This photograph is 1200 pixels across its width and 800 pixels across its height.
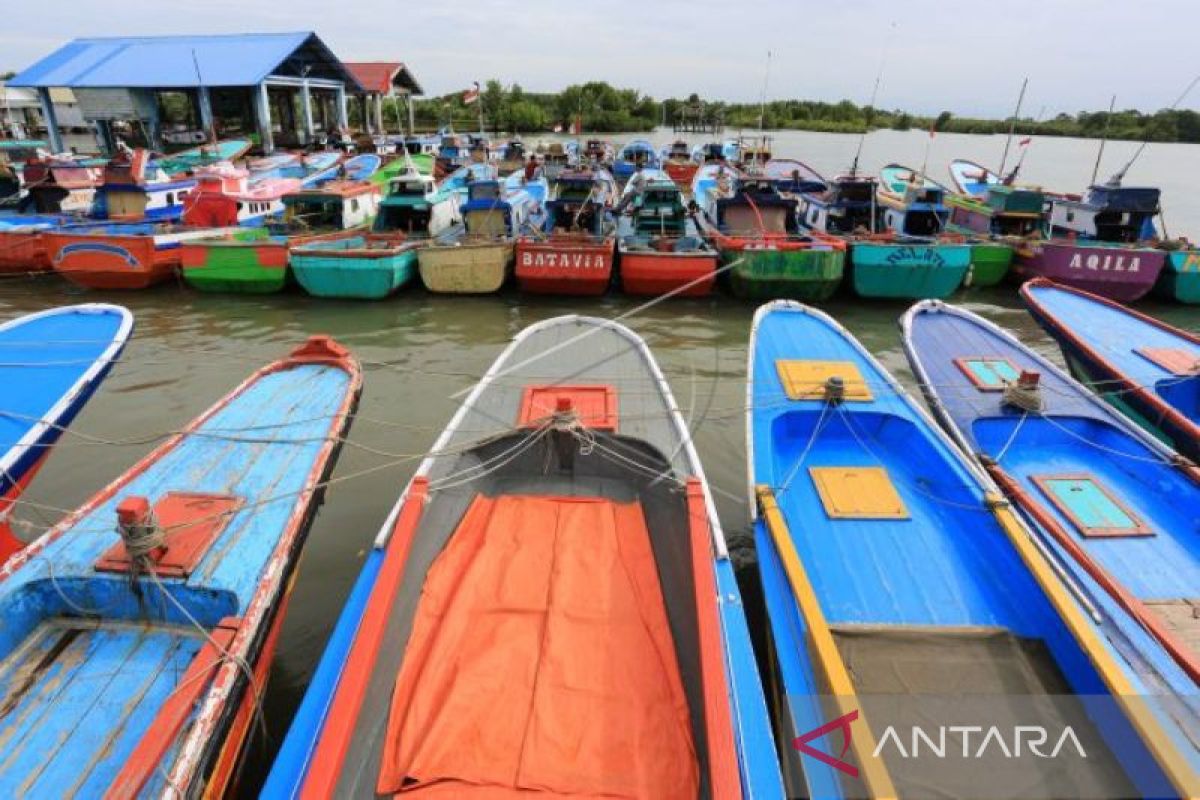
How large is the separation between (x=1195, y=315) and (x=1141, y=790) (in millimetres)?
15844

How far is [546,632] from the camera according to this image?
4496mm

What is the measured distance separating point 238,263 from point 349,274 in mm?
2620

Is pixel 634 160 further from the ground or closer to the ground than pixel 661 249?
further from the ground

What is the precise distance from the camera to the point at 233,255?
14.1 m

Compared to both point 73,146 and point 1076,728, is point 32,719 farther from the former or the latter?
point 73,146

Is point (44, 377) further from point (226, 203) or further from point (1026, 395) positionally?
point (226, 203)

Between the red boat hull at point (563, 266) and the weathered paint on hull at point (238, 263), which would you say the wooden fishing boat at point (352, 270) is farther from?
the red boat hull at point (563, 266)

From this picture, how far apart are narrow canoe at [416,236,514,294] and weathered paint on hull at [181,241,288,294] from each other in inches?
121

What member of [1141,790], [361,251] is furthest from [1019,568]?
[361,251]

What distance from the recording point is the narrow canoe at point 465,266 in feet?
46.5

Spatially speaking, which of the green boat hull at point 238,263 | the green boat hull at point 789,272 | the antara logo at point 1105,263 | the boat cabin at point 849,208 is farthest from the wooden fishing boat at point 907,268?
the green boat hull at point 238,263

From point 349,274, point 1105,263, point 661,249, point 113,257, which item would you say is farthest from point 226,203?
point 1105,263

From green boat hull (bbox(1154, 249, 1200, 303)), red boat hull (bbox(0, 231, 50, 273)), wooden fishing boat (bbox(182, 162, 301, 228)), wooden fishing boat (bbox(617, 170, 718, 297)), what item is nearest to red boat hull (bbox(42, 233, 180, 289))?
red boat hull (bbox(0, 231, 50, 273))

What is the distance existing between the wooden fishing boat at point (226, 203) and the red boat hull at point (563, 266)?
8.32 m
